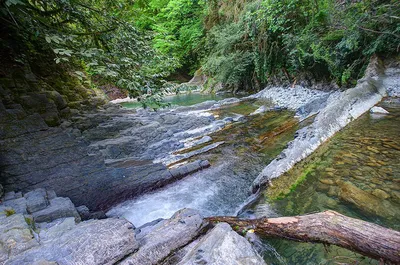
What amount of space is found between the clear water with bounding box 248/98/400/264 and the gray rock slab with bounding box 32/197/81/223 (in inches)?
88.0

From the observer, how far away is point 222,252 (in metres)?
1.58

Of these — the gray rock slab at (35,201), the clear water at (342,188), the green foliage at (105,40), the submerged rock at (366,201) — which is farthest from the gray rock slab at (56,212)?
the submerged rock at (366,201)

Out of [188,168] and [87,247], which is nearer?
[87,247]

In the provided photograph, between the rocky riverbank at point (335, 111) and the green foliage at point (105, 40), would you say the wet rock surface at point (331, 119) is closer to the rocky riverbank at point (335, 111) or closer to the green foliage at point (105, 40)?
the rocky riverbank at point (335, 111)

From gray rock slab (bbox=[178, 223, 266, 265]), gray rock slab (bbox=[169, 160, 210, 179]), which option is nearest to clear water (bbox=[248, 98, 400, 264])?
gray rock slab (bbox=[178, 223, 266, 265])

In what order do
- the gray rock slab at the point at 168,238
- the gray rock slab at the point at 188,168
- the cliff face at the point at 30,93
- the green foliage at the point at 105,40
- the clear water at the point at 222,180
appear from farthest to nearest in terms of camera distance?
the gray rock slab at the point at 188,168
the clear water at the point at 222,180
the cliff face at the point at 30,93
the green foliage at the point at 105,40
the gray rock slab at the point at 168,238

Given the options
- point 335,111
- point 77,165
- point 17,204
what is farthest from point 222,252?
point 335,111

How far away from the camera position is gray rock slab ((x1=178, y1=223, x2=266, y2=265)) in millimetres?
1516

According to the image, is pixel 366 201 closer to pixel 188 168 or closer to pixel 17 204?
pixel 188 168

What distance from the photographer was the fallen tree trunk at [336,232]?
1.47m

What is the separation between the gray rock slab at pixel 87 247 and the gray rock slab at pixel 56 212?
665mm

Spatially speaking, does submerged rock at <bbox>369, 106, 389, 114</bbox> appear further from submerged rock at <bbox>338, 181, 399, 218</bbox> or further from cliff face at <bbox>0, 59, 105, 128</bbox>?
cliff face at <bbox>0, 59, 105, 128</bbox>

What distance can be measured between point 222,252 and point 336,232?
0.97 m

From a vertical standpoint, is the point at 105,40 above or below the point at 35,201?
above
